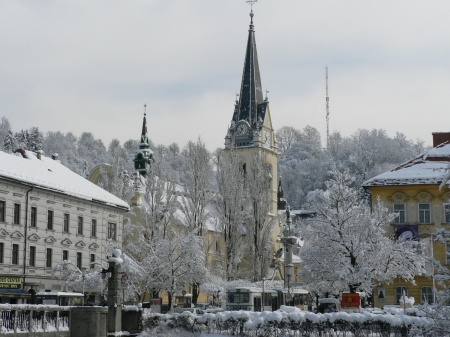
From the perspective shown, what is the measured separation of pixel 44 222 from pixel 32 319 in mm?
19683

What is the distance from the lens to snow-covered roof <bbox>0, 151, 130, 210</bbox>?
43375 mm

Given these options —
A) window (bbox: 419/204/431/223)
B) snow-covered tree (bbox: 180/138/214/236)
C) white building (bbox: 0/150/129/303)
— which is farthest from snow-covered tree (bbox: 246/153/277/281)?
window (bbox: 419/204/431/223)

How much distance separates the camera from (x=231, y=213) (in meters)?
63.8

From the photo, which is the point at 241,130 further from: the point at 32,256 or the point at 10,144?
the point at 32,256

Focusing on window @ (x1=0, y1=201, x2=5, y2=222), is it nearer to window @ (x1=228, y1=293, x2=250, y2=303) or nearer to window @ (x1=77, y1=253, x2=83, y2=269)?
window @ (x1=77, y1=253, x2=83, y2=269)

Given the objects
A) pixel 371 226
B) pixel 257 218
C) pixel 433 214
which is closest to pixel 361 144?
pixel 257 218

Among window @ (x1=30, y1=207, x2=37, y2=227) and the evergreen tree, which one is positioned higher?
the evergreen tree

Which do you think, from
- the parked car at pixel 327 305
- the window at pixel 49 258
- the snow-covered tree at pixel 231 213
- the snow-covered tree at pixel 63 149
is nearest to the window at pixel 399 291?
the parked car at pixel 327 305

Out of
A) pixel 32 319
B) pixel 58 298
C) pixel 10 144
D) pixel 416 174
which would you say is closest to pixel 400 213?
pixel 416 174

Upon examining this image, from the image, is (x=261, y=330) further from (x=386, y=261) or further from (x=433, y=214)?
(x=433, y=214)

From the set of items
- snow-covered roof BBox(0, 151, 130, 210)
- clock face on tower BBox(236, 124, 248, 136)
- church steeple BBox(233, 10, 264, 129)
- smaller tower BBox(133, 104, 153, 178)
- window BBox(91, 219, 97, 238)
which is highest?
church steeple BBox(233, 10, 264, 129)

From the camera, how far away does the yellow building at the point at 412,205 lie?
50.9m

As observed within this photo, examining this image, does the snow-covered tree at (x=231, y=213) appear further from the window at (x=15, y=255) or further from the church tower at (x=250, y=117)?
the church tower at (x=250, y=117)

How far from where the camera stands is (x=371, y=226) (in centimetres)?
4266
